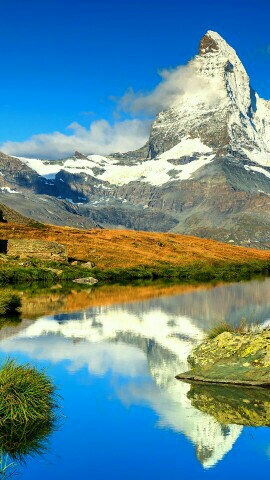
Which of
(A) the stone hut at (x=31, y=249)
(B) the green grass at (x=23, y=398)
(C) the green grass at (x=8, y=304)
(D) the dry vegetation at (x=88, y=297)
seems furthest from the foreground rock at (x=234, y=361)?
(A) the stone hut at (x=31, y=249)

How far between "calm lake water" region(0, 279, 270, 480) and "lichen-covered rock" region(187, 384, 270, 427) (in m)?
0.13

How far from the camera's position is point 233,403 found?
2052cm

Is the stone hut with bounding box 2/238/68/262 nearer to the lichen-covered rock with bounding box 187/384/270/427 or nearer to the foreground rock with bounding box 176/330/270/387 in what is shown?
the foreground rock with bounding box 176/330/270/387

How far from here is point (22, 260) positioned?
252 feet

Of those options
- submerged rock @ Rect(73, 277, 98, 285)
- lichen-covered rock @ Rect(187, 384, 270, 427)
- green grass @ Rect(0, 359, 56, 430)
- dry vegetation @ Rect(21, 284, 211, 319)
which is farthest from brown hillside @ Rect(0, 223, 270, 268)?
green grass @ Rect(0, 359, 56, 430)

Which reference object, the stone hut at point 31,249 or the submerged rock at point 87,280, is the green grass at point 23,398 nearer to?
the submerged rock at point 87,280

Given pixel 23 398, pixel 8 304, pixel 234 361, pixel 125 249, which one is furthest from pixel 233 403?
pixel 125 249

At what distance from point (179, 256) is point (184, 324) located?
65.8 metres

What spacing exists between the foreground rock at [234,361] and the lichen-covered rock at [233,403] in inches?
19.3

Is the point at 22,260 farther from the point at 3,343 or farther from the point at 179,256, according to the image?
the point at 3,343

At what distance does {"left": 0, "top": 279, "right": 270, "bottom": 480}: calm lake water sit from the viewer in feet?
51.0

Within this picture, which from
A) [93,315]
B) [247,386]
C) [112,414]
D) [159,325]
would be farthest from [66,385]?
[93,315]

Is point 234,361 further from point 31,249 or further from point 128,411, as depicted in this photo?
point 31,249

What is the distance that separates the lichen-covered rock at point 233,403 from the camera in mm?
19016
